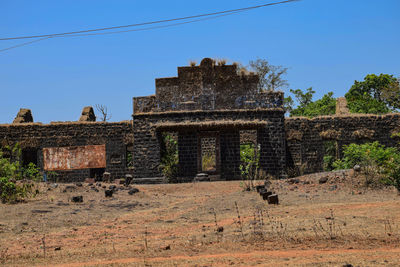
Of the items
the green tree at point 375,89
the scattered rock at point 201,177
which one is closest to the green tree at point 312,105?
the green tree at point 375,89

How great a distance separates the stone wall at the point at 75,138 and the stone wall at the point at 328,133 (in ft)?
23.1

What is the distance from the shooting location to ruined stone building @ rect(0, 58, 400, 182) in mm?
19000

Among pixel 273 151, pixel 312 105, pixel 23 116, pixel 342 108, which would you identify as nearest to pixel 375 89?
pixel 312 105

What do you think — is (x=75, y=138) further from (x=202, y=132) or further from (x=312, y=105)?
(x=312, y=105)

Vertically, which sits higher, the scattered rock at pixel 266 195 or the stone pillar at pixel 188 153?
the stone pillar at pixel 188 153

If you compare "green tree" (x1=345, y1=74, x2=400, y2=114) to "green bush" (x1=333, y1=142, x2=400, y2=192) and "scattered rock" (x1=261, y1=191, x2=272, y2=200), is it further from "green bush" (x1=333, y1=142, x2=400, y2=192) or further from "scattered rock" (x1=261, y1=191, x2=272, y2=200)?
"scattered rock" (x1=261, y1=191, x2=272, y2=200)

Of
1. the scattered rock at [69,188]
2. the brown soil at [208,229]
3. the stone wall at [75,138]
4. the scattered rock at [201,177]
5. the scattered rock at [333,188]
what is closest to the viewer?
the brown soil at [208,229]

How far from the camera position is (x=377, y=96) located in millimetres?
40656

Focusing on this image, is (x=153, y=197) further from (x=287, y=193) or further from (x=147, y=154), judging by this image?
(x=147, y=154)

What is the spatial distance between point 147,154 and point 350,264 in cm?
1444

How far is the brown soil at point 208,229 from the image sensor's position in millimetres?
6254

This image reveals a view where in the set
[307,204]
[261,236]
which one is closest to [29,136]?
[307,204]

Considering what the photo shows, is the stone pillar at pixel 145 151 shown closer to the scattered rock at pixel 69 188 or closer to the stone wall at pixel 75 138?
the stone wall at pixel 75 138

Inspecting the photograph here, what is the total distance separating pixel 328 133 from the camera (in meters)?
21.0
